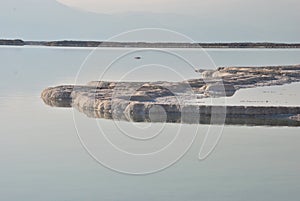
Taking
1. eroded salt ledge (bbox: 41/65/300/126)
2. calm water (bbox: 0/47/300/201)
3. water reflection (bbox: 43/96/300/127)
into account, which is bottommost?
calm water (bbox: 0/47/300/201)

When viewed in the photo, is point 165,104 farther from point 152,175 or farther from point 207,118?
point 152,175

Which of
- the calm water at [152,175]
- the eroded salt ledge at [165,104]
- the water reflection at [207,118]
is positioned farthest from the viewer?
the eroded salt ledge at [165,104]

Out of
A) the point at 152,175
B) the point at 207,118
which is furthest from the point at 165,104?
the point at 152,175

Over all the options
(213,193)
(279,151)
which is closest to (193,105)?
(279,151)

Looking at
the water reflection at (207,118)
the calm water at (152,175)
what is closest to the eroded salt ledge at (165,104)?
the water reflection at (207,118)

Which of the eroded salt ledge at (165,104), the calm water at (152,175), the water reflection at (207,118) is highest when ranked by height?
the eroded salt ledge at (165,104)

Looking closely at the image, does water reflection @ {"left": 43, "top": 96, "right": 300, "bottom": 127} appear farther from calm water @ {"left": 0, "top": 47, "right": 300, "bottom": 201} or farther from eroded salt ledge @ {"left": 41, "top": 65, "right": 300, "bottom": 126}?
calm water @ {"left": 0, "top": 47, "right": 300, "bottom": 201}

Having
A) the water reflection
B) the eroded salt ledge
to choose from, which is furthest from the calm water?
the eroded salt ledge

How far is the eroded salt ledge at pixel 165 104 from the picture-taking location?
16.8 m

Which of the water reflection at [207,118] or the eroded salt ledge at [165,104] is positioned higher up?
the eroded salt ledge at [165,104]

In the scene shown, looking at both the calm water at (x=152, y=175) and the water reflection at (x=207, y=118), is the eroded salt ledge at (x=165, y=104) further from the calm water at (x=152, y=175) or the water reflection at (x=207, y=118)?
the calm water at (x=152, y=175)

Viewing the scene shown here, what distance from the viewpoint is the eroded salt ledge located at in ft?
55.3

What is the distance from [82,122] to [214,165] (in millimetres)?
5268

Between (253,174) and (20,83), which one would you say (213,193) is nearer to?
(253,174)
